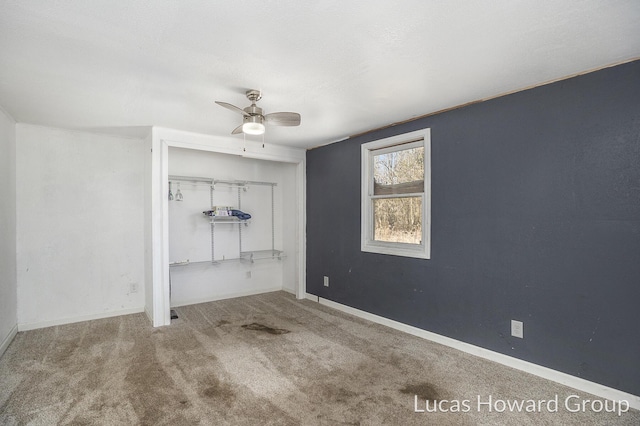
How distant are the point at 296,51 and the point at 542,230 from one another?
2397mm

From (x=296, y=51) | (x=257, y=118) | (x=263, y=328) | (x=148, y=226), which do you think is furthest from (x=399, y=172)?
(x=148, y=226)

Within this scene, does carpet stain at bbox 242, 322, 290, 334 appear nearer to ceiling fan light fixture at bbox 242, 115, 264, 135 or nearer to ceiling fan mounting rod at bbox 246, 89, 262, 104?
ceiling fan light fixture at bbox 242, 115, 264, 135

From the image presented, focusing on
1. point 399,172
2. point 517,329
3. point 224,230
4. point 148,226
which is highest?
point 399,172

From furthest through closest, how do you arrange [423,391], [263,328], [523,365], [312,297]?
[312,297] < [263,328] < [523,365] < [423,391]

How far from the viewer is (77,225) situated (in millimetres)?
4113

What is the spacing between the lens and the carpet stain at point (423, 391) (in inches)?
94.1

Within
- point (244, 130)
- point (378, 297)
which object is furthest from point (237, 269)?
point (244, 130)

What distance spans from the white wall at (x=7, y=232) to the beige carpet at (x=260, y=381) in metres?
0.25

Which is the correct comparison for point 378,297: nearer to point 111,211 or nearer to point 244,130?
point 244,130

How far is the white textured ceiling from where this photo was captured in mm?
1719

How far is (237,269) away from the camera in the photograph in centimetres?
542

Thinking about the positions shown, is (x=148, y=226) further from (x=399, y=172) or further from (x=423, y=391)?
(x=423, y=391)

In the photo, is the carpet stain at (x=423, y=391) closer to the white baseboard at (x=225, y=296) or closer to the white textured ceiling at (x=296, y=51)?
the white textured ceiling at (x=296, y=51)

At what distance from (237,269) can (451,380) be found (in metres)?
3.73
